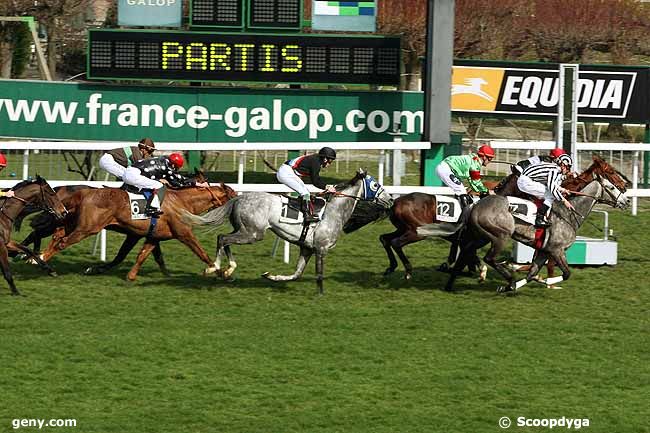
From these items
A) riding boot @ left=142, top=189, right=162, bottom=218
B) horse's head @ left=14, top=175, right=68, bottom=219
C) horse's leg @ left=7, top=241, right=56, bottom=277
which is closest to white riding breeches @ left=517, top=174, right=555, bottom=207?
riding boot @ left=142, top=189, right=162, bottom=218

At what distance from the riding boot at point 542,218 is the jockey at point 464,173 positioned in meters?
0.80

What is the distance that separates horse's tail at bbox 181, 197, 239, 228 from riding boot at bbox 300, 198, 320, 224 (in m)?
0.70

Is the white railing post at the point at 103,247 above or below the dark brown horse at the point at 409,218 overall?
below

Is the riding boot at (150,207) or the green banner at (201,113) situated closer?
the riding boot at (150,207)

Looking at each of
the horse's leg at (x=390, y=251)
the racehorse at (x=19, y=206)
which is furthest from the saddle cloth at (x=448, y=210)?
the racehorse at (x=19, y=206)

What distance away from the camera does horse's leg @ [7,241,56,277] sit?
12656mm

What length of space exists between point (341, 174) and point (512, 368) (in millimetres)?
11010

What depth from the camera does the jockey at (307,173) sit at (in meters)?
12.6

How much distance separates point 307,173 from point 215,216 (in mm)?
1108

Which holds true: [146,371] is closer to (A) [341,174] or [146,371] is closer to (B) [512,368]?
(B) [512,368]

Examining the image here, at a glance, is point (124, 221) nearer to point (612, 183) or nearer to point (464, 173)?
point (464, 173)

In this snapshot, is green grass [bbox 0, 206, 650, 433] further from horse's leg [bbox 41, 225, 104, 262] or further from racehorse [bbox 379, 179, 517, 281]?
horse's leg [bbox 41, 225, 104, 262]

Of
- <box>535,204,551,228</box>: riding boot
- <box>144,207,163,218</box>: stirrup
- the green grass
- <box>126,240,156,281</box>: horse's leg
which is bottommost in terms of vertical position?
the green grass

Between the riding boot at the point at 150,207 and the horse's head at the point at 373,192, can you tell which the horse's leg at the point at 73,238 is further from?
the horse's head at the point at 373,192
